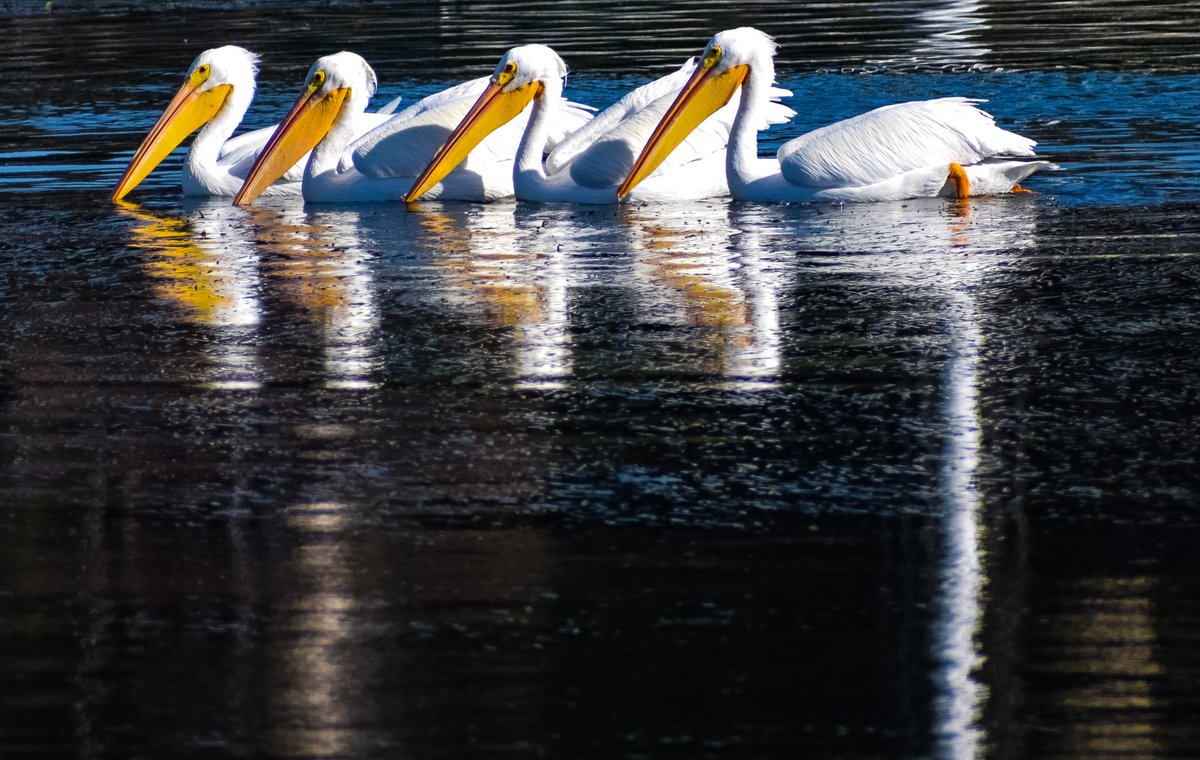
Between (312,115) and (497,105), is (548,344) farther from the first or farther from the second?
(312,115)

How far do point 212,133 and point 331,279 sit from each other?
9.82 feet

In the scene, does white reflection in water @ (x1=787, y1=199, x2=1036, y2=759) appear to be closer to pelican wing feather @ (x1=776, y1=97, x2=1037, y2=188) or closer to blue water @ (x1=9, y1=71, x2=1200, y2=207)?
pelican wing feather @ (x1=776, y1=97, x2=1037, y2=188)

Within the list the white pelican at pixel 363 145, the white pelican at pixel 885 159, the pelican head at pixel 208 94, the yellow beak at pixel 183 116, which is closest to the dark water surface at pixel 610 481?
the white pelican at pixel 885 159

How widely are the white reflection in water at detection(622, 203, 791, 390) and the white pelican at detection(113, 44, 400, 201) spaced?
216cm

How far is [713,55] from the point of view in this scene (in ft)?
28.0

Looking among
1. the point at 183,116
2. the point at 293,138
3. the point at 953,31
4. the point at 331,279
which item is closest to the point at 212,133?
the point at 183,116

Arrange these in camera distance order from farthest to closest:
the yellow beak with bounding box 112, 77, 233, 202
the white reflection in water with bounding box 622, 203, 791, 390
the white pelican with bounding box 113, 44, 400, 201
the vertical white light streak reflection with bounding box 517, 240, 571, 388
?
the yellow beak with bounding box 112, 77, 233, 202, the white pelican with bounding box 113, 44, 400, 201, the white reflection in water with bounding box 622, 203, 791, 390, the vertical white light streak reflection with bounding box 517, 240, 571, 388

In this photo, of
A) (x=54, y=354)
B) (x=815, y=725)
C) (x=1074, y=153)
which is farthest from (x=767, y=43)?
(x=815, y=725)

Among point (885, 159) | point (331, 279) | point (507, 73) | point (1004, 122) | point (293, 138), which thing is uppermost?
point (507, 73)

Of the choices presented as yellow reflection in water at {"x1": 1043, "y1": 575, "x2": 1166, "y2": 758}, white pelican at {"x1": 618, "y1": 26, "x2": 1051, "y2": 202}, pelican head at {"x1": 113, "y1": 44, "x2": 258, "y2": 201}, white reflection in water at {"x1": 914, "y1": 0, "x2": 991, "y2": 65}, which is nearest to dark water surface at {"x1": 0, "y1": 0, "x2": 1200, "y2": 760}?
yellow reflection in water at {"x1": 1043, "y1": 575, "x2": 1166, "y2": 758}

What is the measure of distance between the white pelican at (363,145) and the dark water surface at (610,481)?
43 cm

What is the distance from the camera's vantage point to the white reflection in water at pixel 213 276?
555 centimetres

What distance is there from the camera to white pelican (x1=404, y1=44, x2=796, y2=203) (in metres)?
8.52

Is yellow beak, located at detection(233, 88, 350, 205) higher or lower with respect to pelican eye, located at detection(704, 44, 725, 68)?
lower
